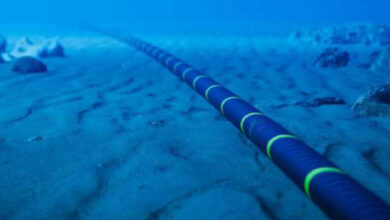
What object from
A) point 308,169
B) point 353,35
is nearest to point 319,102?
point 308,169

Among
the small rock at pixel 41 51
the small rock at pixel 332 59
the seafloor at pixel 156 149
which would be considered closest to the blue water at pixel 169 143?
the seafloor at pixel 156 149

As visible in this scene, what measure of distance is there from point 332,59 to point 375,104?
3.52 metres

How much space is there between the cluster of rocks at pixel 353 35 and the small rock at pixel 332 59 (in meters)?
4.84

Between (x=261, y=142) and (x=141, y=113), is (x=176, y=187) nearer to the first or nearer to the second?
(x=261, y=142)

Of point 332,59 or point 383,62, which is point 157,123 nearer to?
point 332,59

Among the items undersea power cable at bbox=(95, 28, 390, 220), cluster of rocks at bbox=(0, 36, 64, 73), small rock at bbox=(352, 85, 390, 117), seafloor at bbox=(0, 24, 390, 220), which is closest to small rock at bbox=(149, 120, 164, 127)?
seafloor at bbox=(0, 24, 390, 220)

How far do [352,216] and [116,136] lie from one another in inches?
90.4

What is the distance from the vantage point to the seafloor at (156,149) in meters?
2.08

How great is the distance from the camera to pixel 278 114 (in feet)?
12.5

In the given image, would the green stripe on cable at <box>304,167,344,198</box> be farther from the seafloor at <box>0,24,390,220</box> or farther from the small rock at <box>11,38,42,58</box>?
the small rock at <box>11,38,42,58</box>

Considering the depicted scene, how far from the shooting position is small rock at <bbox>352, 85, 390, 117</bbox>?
3636 mm

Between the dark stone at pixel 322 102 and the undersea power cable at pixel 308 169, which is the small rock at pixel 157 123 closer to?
the undersea power cable at pixel 308 169

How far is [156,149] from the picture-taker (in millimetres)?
2844

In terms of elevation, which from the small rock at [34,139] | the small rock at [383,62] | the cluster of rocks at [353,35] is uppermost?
the cluster of rocks at [353,35]
